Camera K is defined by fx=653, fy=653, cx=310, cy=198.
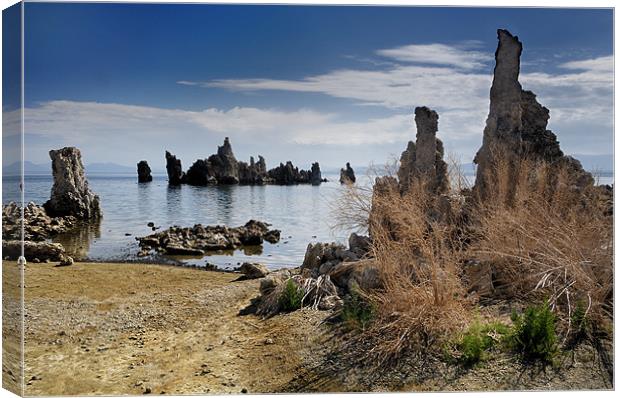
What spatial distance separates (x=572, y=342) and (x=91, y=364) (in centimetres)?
455

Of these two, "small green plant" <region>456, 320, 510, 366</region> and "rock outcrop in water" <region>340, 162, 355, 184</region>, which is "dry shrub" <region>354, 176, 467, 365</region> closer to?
"small green plant" <region>456, 320, 510, 366</region>

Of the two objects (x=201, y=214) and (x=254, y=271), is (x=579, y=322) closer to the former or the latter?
(x=254, y=271)

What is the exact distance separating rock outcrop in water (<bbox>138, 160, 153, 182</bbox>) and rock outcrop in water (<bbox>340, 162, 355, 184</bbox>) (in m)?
2.91

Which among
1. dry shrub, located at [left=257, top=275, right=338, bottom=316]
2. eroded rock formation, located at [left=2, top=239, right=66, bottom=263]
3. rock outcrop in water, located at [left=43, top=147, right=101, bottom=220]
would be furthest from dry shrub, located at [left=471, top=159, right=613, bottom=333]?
eroded rock formation, located at [left=2, top=239, right=66, bottom=263]

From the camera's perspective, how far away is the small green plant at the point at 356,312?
666 cm

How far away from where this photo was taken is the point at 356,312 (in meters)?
6.81

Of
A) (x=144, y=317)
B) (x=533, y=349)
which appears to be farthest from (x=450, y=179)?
(x=144, y=317)

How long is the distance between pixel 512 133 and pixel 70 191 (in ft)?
24.4

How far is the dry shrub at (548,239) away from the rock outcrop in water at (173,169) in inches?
211

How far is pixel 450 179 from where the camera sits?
8.99m

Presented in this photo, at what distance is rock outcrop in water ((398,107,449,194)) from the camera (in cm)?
892

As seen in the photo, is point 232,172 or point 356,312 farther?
point 232,172

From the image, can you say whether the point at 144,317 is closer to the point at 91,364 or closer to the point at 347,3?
the point at 91,364

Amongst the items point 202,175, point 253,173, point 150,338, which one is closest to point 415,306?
point 150,338
